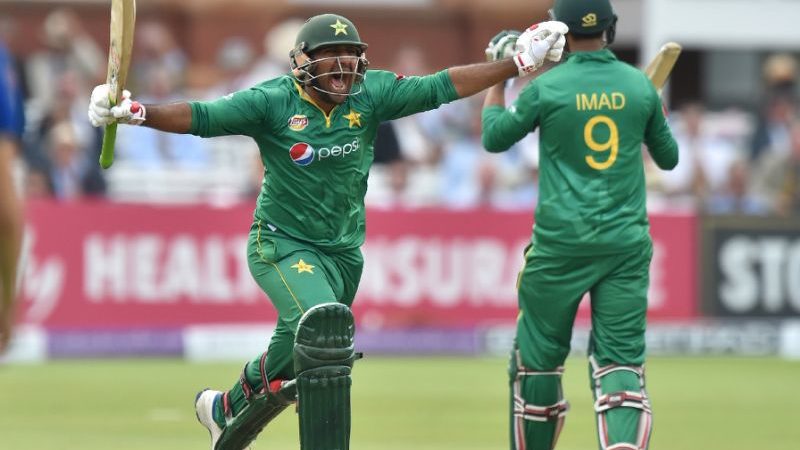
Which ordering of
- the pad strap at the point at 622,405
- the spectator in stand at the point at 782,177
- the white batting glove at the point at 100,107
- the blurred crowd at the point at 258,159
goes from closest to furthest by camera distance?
1. the white batting glove at the point at 100,107
2. the pad strap at the point at 622,405
3. the blurred crowd at the point at 258,159
4. the spectator in stand at the point at 782,177

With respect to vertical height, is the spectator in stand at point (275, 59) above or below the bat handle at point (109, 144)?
above

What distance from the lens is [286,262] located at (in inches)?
242

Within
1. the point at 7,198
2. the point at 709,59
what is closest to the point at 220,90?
the point at 709,59

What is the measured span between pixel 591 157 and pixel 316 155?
99 cm

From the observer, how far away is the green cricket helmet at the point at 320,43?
6074mm

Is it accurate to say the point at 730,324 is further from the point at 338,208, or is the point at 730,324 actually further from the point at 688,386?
Result: the point at 338,208

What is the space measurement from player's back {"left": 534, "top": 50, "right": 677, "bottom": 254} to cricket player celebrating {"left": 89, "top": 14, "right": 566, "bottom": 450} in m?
0.20

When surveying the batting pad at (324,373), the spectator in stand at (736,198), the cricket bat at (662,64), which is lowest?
the batting pad at (324,373)

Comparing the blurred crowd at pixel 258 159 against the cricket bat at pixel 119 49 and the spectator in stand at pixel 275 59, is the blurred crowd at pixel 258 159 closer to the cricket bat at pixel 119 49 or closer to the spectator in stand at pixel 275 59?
the spectator in stand at pixel 275 59

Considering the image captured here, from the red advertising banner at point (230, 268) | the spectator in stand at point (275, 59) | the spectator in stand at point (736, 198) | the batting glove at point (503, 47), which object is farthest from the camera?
the spectator in stand at point (275, 59)

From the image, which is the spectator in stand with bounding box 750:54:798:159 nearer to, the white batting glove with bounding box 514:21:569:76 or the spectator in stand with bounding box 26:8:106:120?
the spectator in stand with bounding box 26:8:106:120

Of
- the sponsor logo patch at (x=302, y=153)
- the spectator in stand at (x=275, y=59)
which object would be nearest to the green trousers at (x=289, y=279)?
the sponsor logo patch at (x=302, y=153)

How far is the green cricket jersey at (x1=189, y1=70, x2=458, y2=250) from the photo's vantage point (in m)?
6.10

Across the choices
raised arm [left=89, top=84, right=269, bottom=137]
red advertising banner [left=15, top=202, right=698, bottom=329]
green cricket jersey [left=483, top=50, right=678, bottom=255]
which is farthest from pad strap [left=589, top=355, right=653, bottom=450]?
red advertising banner [left=15, top=202, right=698, bottom=329]
